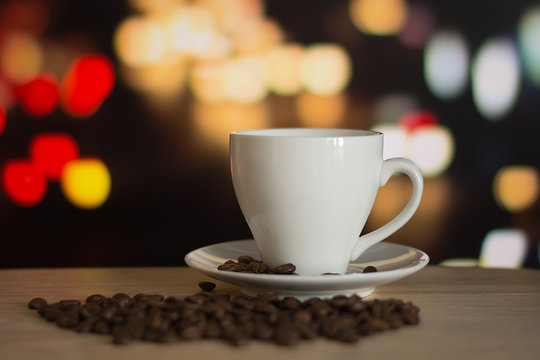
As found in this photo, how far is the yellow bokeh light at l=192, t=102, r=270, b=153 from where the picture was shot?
5.67 feet

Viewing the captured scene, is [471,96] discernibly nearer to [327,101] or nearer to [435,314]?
[327,101]

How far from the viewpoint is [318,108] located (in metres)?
1.74

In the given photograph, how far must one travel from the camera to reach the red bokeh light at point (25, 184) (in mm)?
1731

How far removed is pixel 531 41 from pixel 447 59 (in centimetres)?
22

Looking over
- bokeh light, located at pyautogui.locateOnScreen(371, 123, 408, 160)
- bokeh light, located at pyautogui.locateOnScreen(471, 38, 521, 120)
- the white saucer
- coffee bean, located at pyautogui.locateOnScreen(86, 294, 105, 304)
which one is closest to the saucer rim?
the white saucer

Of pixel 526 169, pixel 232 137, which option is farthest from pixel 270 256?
pixel 526 169

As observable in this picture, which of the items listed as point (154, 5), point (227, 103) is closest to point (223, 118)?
point (227, 103)

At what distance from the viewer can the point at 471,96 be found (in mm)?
1727

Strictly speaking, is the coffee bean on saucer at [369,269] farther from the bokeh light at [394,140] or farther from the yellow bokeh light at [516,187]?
the yellow bokeh light at [516,187]

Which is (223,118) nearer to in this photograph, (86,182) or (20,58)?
(86,182)

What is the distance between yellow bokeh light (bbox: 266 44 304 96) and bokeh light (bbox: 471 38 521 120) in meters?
0.44

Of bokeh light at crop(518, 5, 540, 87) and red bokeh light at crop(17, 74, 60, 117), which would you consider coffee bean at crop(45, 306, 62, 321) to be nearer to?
red bokeh light at crop(17, 74, 60, 117)

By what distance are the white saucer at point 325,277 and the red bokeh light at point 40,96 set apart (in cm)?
102

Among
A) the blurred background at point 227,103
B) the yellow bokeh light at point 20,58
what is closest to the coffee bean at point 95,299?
the blurred background at point 227,103
